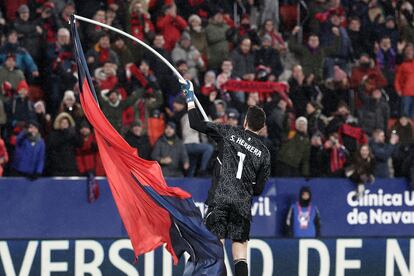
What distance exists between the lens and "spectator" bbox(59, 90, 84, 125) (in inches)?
662

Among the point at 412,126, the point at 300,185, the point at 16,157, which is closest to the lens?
the point at 16,157

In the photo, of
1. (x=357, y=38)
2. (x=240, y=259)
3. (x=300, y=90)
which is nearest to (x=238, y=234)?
(x=240, y=259)

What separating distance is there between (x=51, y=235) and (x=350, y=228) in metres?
4.89

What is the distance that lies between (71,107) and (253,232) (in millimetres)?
3485

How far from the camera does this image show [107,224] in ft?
56.0

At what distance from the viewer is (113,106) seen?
17.3 metres

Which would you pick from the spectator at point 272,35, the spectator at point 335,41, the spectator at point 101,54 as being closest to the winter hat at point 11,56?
the spectator at point 101,54

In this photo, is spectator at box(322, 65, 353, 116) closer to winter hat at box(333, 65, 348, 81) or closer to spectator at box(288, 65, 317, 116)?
winter hat at box(333, 65, 348, 81)

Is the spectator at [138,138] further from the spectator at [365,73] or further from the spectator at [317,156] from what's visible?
the spectator at [365,73]

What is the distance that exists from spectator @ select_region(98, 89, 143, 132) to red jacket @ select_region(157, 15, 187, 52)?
2.22 metres

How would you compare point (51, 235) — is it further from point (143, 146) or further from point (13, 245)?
point (13, 245)

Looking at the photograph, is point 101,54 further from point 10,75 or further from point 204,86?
point 204,86

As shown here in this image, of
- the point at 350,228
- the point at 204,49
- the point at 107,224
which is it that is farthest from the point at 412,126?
the point at 107,224

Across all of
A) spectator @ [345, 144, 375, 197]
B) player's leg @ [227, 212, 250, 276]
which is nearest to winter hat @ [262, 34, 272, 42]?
spectator @ [345, 144, 375, 197]
